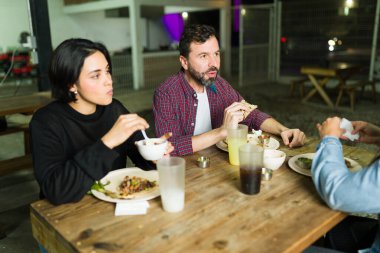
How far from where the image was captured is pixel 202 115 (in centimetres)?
204

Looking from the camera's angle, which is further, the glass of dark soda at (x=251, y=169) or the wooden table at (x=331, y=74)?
the wooden table at (x=331, y=74)

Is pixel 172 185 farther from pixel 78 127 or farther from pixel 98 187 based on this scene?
pixel 78 127

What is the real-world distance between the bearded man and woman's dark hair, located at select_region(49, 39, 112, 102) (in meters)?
0.57

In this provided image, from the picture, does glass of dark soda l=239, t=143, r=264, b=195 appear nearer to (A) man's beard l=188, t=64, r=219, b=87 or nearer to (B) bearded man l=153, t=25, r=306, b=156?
(B) bearded man l=153, t=25, r=306, b=156

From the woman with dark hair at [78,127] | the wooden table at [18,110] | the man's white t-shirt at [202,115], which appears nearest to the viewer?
the woman with dark hair at [78,127]

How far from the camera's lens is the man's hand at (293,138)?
1656mm

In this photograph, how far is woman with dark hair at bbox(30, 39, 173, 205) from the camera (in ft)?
3.66

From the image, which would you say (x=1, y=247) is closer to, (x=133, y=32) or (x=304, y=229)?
(x=304, y=229)

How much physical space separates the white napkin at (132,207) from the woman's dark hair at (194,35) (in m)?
1.08

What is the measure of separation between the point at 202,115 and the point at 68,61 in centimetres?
93

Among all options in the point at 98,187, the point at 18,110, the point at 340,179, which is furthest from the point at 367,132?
the point at 18,110

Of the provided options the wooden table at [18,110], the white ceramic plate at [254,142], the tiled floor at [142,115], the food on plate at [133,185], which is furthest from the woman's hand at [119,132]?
the wooden table at [18,110]

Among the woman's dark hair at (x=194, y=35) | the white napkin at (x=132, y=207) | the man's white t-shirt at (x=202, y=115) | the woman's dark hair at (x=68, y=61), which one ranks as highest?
the woman's dark hair at (x=194, y=35)

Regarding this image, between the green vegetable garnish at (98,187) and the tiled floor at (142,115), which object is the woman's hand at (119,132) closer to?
the green vegetable garnish at (98,187)
